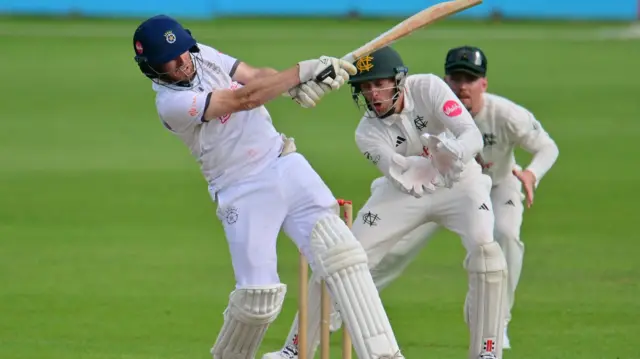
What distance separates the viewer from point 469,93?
23.2 feet

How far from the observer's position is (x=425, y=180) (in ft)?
20.3

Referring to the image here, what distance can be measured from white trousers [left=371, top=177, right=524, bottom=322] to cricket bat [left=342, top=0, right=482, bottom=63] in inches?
50.8

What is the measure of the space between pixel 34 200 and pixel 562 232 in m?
4.52

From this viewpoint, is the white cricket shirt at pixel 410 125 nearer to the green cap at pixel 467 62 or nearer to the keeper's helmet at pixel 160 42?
the green cap at pixel 467 62

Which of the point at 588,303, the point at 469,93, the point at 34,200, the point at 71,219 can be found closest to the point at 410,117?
the point at 469,93

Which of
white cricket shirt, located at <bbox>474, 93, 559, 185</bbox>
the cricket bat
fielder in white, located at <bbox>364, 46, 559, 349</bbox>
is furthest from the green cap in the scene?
the cricket bat

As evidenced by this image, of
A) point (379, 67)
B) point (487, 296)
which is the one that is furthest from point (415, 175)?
point (487, 296)

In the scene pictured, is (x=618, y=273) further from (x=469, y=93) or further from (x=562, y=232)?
(x=469, y=93)

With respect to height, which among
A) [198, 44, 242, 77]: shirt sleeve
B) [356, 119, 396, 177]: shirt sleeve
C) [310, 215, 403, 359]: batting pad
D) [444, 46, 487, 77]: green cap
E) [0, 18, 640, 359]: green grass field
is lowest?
[0, 18, 640, 359]: green grass field

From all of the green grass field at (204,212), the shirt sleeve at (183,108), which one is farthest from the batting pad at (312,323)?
the shirt sleeve at (183,108)

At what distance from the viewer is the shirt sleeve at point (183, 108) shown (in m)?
5.60

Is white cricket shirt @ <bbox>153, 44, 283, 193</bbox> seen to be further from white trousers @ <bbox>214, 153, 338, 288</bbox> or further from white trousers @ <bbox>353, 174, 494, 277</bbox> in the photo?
white trousers @ <bbox>353, 174, 494, 277</bbox>

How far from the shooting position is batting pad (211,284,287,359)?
5.69 meters

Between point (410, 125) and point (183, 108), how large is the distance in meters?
1.27
